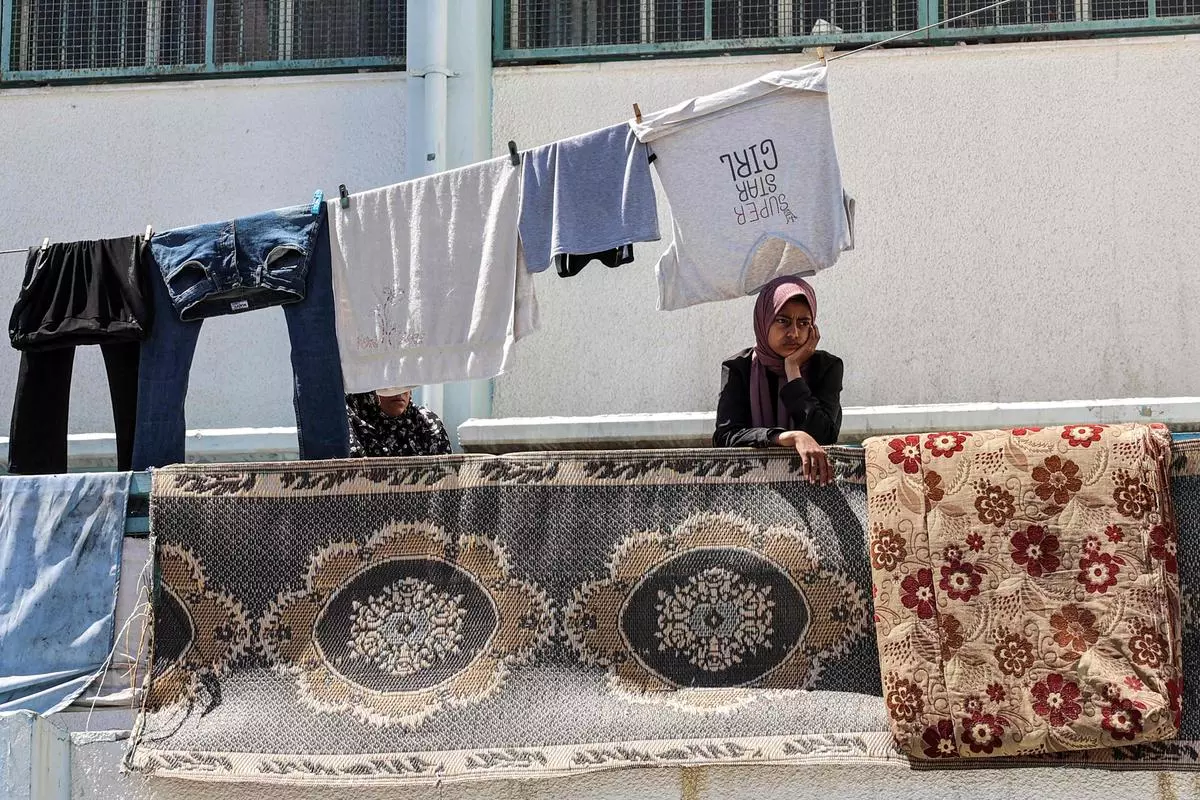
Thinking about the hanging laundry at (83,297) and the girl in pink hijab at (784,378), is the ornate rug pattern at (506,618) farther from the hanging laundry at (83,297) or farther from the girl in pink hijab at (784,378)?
the hanging laundry at (83,297)

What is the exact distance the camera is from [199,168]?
6.98 m

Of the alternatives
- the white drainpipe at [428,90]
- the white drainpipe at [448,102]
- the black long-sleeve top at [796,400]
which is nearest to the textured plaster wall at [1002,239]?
the white drainpipe at [448,102]

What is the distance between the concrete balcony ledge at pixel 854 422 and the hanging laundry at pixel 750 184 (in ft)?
5.07

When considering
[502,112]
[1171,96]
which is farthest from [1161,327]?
[502,112]

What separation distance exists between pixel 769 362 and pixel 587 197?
35.3 inches

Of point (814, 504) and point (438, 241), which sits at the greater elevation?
point (438, 241)

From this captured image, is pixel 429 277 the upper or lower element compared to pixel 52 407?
upper

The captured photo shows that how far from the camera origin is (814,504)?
161 inches

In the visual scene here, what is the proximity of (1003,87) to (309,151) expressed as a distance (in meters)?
3.33

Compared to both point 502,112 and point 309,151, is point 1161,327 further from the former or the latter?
point 309,151

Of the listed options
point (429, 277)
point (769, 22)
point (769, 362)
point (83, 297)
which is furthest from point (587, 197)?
point (769, 22)

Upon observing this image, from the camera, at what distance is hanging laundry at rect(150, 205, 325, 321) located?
5.02m

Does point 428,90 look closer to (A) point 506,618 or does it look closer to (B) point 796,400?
(B) point 796,400

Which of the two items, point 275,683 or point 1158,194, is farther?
point 1158,194
